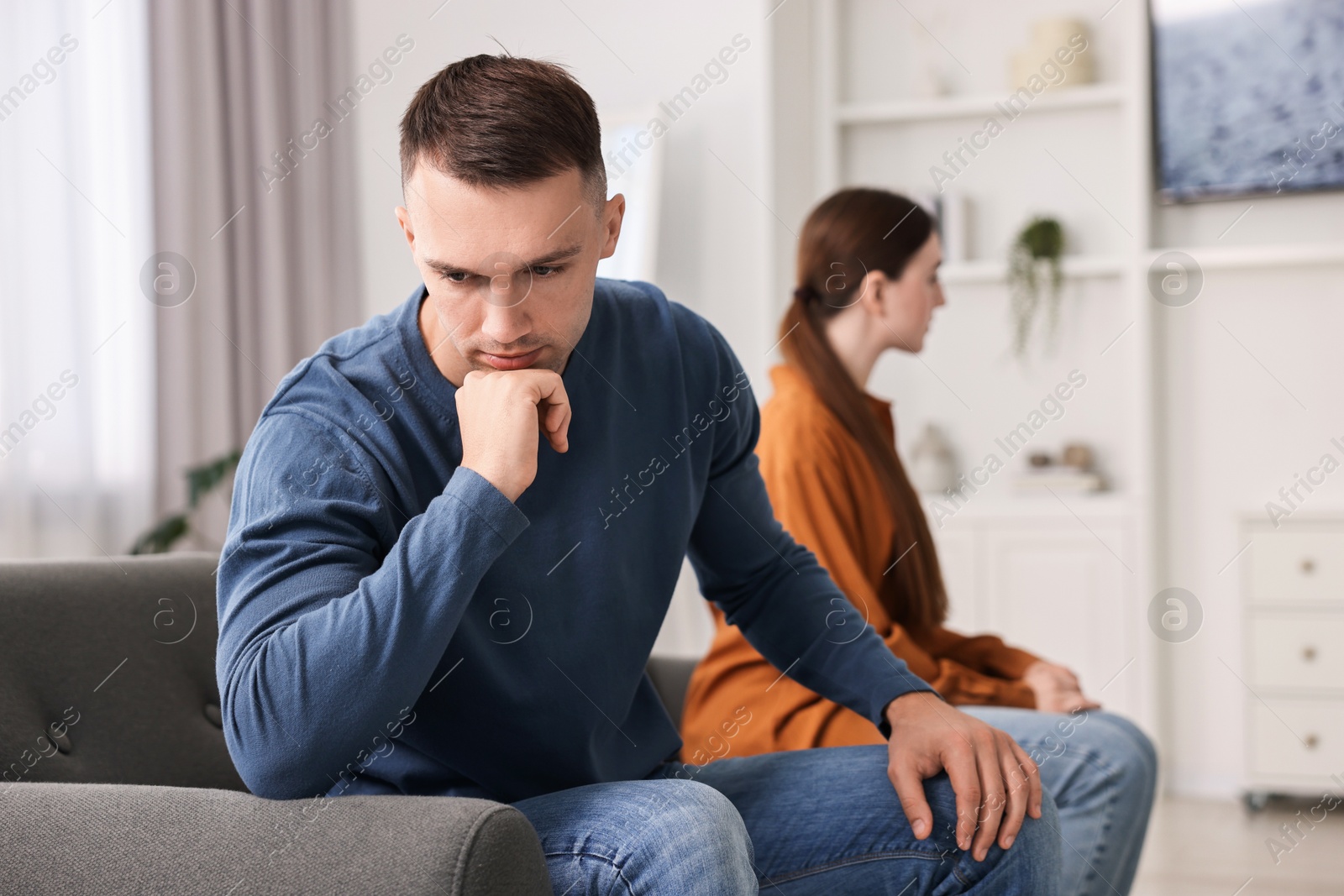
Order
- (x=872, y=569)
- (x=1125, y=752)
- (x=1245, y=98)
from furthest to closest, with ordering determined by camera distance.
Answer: (x=1245, y=98) < (x=872, y=569) < (x=1125, y=752)

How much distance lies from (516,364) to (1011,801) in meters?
0.55

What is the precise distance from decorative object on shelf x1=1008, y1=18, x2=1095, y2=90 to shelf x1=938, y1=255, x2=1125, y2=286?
1.69 ft

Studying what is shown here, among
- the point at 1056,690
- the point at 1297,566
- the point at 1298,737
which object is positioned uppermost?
the point at 1056,690

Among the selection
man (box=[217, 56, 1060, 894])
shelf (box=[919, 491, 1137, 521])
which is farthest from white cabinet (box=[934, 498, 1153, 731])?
man (box=[217, 56, 1060, 894])

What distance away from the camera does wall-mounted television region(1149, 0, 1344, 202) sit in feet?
11.1

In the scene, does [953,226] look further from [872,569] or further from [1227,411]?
[872,569]

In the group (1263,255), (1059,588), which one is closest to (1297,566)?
(1059,588)

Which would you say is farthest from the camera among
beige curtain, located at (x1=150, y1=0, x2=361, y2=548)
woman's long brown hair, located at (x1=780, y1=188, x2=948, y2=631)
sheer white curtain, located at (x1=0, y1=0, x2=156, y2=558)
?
beige curtain, located at (x1=150, y1=0, x2=361, y2=548)

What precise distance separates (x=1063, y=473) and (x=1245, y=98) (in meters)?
1.17

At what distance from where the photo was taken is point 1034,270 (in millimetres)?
3557

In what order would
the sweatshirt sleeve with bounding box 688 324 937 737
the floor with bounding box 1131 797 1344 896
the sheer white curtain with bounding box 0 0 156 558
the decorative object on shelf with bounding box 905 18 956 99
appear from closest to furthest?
the sweatshirt sleeve with bounding box 688 324 937 737
the floor with bounding box 1131 797 1344 896
the sheer white curtain with bounding box 0 0 156 558
the decorative object on shelf with bounding box 905 18 956 99

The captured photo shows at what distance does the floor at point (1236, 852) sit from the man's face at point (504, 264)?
207 cm

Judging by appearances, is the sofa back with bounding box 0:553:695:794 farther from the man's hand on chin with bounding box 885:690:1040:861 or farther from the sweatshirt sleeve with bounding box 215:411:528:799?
the man's hand on chin with bounding box 885:690:1040:861

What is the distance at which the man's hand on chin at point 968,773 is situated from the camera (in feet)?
3.30
